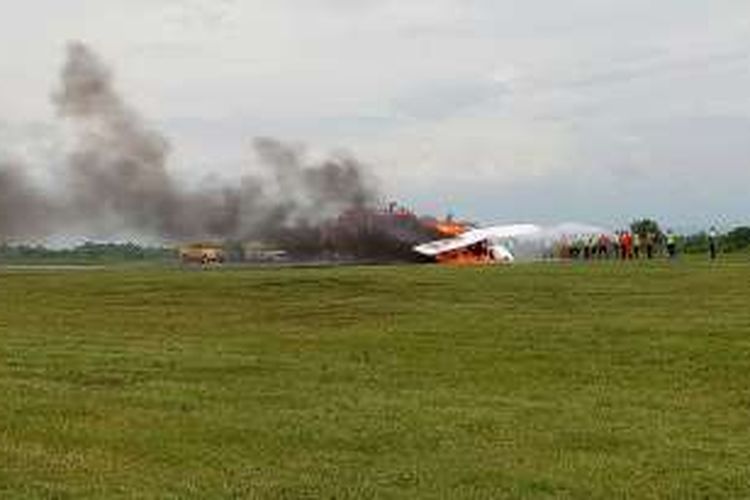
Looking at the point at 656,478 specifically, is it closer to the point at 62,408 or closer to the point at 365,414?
the point at 365,414

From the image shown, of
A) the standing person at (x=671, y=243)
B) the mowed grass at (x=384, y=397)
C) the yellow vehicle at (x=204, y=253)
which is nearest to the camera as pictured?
the mowed grass at (x=384, y=397)

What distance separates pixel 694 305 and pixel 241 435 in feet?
63.1

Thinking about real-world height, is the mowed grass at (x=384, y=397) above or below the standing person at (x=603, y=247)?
below

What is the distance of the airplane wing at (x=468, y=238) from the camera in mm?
73375

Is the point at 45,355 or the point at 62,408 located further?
the point at 45,355

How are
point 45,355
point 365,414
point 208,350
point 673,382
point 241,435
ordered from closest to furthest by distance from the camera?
point 241,435
point 365,414
point 673,382
point 45,355
point 208,350

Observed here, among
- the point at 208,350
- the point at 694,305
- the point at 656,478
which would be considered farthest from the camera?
the point at 694,305

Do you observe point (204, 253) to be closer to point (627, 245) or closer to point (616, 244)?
point (616, 244)

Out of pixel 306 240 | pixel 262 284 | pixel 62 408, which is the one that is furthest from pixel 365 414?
pixel 306 240

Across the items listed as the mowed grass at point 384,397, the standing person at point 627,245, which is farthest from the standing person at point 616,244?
the mowed grass at point 384,397

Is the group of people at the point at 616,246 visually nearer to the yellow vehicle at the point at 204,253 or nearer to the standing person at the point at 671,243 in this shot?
the standing person at the point at 671,243

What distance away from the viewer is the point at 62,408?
54.8 feet

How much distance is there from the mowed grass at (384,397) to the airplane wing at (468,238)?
122ft

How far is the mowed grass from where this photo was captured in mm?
13078
